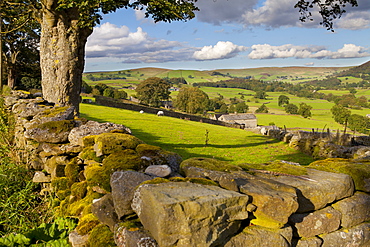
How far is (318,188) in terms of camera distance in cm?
322

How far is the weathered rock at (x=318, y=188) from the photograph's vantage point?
3102mm

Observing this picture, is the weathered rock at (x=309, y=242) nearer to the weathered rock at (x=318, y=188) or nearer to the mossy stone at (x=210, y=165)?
the weathered rock at (x=318, y=188)

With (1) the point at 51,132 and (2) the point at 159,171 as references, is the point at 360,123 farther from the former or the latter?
(2) the point at 159,171

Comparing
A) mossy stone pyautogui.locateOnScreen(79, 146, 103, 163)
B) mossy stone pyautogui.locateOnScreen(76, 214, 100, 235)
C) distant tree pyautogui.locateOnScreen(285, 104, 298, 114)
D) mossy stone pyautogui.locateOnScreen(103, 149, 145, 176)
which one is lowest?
distant tree pyautogui.locateOnScreen(285, 104, 298, 114)

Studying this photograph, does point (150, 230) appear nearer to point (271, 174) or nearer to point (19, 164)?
point (271, 174)

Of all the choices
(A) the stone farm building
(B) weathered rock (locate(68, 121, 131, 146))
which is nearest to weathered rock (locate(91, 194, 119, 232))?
(B) weathered rock (locate(68, 121, 131, 146))

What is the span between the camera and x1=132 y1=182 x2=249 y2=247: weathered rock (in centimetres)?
217

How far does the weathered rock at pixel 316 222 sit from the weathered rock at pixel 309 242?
4cm

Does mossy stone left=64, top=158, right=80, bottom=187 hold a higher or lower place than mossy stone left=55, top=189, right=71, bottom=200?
higher

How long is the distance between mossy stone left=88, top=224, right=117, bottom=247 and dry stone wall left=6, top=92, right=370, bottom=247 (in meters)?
0.01

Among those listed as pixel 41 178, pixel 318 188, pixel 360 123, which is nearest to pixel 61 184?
pixel 41 178

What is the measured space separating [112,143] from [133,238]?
2.15 metres

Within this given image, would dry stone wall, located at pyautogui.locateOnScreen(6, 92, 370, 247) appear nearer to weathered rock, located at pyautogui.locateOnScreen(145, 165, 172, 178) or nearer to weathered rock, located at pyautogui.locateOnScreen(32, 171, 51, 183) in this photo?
weathered rock, located at pyautogui.locateOnScreen(145, 165, 172, 178)

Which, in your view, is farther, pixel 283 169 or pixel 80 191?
pixel 80 191
